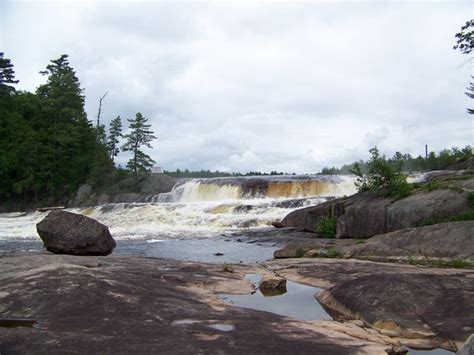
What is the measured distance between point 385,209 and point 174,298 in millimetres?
12197

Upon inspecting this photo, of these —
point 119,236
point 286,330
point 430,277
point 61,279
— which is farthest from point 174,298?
point 119,236

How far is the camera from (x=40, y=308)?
639cm

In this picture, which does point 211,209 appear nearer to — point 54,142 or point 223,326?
point 223,326

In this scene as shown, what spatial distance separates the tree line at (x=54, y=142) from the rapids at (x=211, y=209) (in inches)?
507

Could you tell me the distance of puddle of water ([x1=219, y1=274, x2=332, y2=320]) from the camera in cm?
770

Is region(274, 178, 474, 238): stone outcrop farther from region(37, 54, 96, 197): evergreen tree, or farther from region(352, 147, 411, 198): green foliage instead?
region(37, 54, 96, 197): evergreen tree

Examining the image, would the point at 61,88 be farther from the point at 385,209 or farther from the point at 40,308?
the point at 40,308

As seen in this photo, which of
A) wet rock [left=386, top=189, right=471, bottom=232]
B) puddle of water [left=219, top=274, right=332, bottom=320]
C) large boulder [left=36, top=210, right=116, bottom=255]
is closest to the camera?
puddle of water [left=219, top=274, right=332, bottom=320]

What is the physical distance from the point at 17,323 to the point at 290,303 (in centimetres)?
447

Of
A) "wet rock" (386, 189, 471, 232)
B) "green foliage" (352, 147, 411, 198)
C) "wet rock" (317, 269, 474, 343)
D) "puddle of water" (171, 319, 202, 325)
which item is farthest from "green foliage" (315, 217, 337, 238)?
"puddle of water" (171, 319, 202, 325)

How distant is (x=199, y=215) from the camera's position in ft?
100

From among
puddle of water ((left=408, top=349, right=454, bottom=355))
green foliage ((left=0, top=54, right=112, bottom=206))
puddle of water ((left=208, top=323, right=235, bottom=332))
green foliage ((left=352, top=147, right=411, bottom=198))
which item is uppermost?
green foliage ((left=0, top=54, right=112, bottom=206))

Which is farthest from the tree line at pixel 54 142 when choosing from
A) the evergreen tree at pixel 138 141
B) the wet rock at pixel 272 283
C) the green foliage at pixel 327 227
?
the wet rock at pixel 272 283

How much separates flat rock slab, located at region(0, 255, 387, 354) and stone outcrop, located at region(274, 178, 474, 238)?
10015mm
